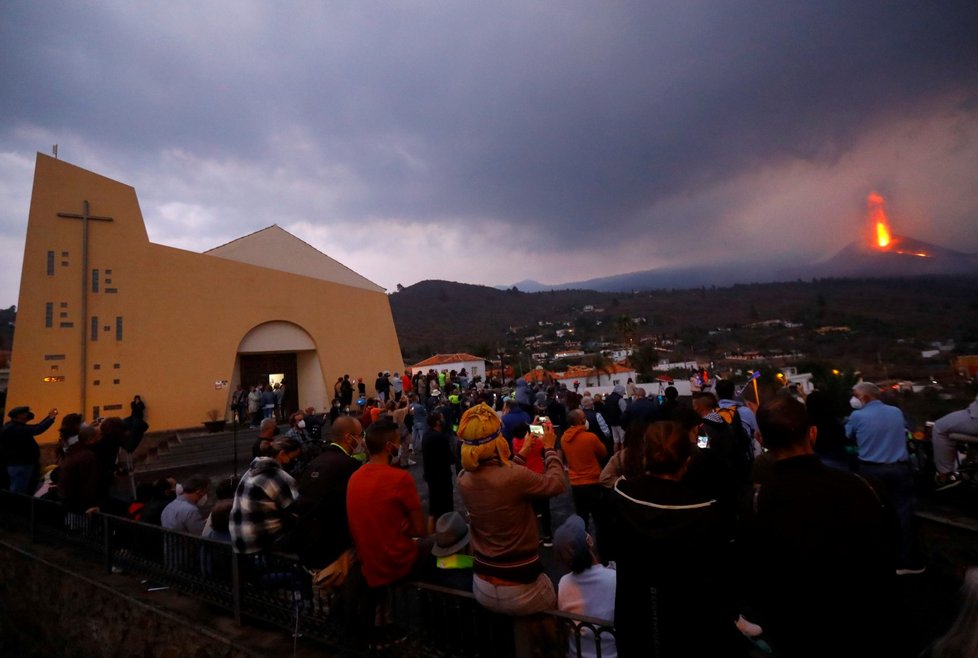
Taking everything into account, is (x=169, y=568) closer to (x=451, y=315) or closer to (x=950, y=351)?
(x=950, y=351)

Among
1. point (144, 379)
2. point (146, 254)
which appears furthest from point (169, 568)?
point (146, 254)

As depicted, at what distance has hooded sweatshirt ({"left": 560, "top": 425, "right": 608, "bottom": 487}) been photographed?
5.24 metres

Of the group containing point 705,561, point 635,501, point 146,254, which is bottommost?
point 705,561

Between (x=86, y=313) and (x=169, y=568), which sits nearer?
(x=169, y=568)

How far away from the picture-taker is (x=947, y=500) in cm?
503

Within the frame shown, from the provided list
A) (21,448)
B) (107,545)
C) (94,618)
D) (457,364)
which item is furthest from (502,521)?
(457,364)

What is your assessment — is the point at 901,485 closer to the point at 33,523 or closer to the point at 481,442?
the point at 481,442

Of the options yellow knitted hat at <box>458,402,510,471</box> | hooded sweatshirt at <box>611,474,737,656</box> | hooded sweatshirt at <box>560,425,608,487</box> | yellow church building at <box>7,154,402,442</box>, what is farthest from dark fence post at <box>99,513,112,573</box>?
yellow church building at <box>7,154,402,442</box>

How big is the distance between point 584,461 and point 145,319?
1432 centimetres

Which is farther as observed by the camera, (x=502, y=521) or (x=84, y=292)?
(x=84, y=292)

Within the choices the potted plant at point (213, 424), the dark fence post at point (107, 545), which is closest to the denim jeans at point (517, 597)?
the dark fence post at point (107, 545)

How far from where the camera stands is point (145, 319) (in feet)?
46.2

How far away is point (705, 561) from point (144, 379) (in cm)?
1614

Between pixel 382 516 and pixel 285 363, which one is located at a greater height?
pixel 285 363
